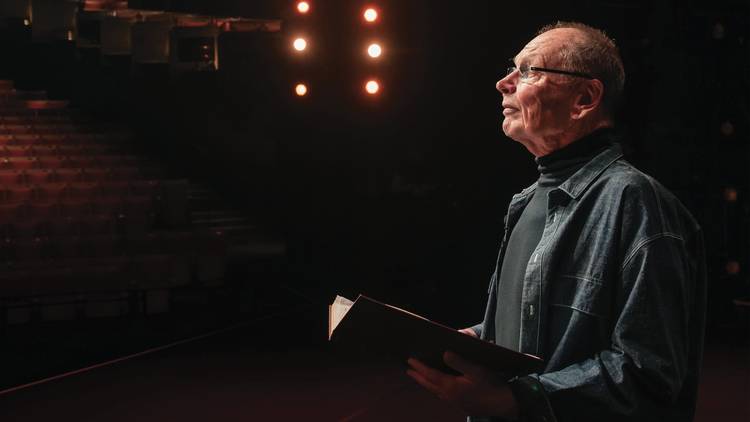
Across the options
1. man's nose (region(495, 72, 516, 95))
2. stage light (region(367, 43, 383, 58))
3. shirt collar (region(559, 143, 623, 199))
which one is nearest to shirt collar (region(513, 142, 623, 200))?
shirt collar (region(559, 143, 623, 199))

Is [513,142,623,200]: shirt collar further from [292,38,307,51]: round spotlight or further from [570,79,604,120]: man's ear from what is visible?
[292,38,307,51]: round spotlight

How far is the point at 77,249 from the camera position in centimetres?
321

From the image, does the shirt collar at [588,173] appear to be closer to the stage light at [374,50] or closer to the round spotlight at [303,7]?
the stage light at [374,50]

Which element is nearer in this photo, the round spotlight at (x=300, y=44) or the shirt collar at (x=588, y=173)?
the shirt collar at (x=588, y=173)

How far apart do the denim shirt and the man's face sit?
2.1 inches

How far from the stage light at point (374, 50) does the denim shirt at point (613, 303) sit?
2.94 metres

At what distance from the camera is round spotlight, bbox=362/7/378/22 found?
139 inches

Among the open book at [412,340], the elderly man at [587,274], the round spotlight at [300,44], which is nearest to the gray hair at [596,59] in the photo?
the elderly man at [587,274]

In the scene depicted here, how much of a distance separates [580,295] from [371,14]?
304 centimetres

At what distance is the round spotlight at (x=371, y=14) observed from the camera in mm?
3520

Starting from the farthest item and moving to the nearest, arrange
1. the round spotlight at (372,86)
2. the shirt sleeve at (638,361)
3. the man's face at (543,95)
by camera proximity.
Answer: the round spotlight at (372,86)
the man's face at (543,95)
the shirt sleeve at (638,361)

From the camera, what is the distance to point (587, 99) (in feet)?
2.36

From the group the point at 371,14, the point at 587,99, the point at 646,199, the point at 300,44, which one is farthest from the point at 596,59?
the point at 300,44

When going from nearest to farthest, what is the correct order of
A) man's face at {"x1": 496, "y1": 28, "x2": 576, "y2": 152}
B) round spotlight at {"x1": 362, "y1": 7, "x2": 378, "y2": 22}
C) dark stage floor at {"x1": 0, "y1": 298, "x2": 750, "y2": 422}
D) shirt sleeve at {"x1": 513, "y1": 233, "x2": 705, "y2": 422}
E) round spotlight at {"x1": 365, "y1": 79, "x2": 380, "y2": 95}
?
1. shirt sleeve at {"x1": 513, "y1": 233, "x2": 705, "y2": 422}
2. man's face at {"x1": 496, "y1": 28, "x2": 576, "y2": 152}
3. dark stage floor at {"x1": 0, "y1": 298, "x2": 750, "y2": 422}
4. round spotlight at {"x1": 362, "y1": 7, "x2": 378, "y2": 22}
5. round spotlight at {"x1": 365, "y1": 79, "x2": 380, "y2": 95}
